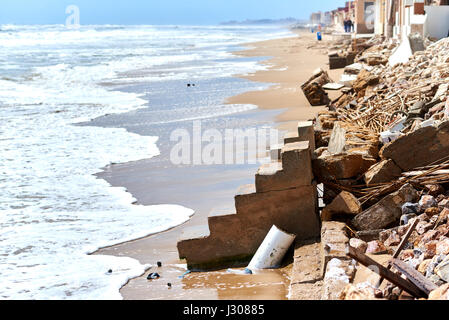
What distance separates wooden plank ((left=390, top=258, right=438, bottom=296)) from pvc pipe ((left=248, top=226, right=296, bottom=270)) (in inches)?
73.6

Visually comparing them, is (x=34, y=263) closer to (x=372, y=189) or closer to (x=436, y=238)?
(x=372, y=189)

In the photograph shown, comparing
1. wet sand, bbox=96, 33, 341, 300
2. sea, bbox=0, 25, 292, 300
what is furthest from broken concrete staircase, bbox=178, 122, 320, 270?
sea, bbox=0, 25, 292, 300

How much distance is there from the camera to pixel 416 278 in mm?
4527

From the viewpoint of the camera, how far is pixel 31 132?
15648 mm

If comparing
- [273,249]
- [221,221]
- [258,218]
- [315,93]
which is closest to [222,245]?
[221,221]

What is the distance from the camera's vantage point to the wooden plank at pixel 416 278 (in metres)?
4.42

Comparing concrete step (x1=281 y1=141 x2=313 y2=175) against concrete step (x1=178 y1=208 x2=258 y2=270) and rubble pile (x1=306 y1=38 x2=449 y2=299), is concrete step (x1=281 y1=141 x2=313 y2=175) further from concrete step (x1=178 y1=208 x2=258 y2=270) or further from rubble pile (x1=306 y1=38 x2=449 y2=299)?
concrete step (x1=178 y1=208 x2=258 y2=270)

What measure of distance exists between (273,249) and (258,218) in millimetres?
468

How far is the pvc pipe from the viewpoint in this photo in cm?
643

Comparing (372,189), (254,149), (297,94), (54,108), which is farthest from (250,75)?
(372,189)

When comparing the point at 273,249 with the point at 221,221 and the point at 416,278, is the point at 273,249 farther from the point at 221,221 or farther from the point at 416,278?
the point at 416,278

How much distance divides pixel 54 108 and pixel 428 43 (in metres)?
12.1

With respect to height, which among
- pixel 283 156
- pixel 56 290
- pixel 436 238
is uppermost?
pixel 283 156
